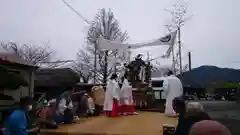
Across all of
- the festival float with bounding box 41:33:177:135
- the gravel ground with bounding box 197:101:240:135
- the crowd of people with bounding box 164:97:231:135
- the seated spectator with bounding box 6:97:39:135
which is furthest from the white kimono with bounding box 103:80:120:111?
the gravel ground with bounding box 197:101:240:135

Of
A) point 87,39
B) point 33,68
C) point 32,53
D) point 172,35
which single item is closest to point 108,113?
point 33,68

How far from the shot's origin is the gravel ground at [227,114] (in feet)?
14.5

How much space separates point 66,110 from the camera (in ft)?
34.2

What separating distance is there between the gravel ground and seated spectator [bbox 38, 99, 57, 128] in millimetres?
5032

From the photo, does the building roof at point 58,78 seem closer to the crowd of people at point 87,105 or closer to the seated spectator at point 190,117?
the crowd of people at point 87,105

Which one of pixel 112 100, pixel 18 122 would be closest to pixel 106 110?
pixel 112 100

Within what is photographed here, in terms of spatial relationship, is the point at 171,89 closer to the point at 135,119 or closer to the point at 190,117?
the point at 135,119

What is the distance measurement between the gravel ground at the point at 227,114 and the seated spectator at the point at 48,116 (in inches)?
198

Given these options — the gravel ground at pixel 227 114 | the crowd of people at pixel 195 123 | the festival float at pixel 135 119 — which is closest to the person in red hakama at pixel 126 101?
the festival float at pixel 135 119

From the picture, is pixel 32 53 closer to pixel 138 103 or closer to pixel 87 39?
pixel 87 39

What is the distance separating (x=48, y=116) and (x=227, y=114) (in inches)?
240

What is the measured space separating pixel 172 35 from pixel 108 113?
6775 millimetres

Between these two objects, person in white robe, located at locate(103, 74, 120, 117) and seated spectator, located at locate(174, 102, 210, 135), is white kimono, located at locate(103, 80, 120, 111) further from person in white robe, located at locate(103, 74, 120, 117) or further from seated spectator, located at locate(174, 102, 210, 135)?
seated spectator, located at locate(174, 102, 210, 135)

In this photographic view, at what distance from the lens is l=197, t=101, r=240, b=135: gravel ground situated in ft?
14.5
